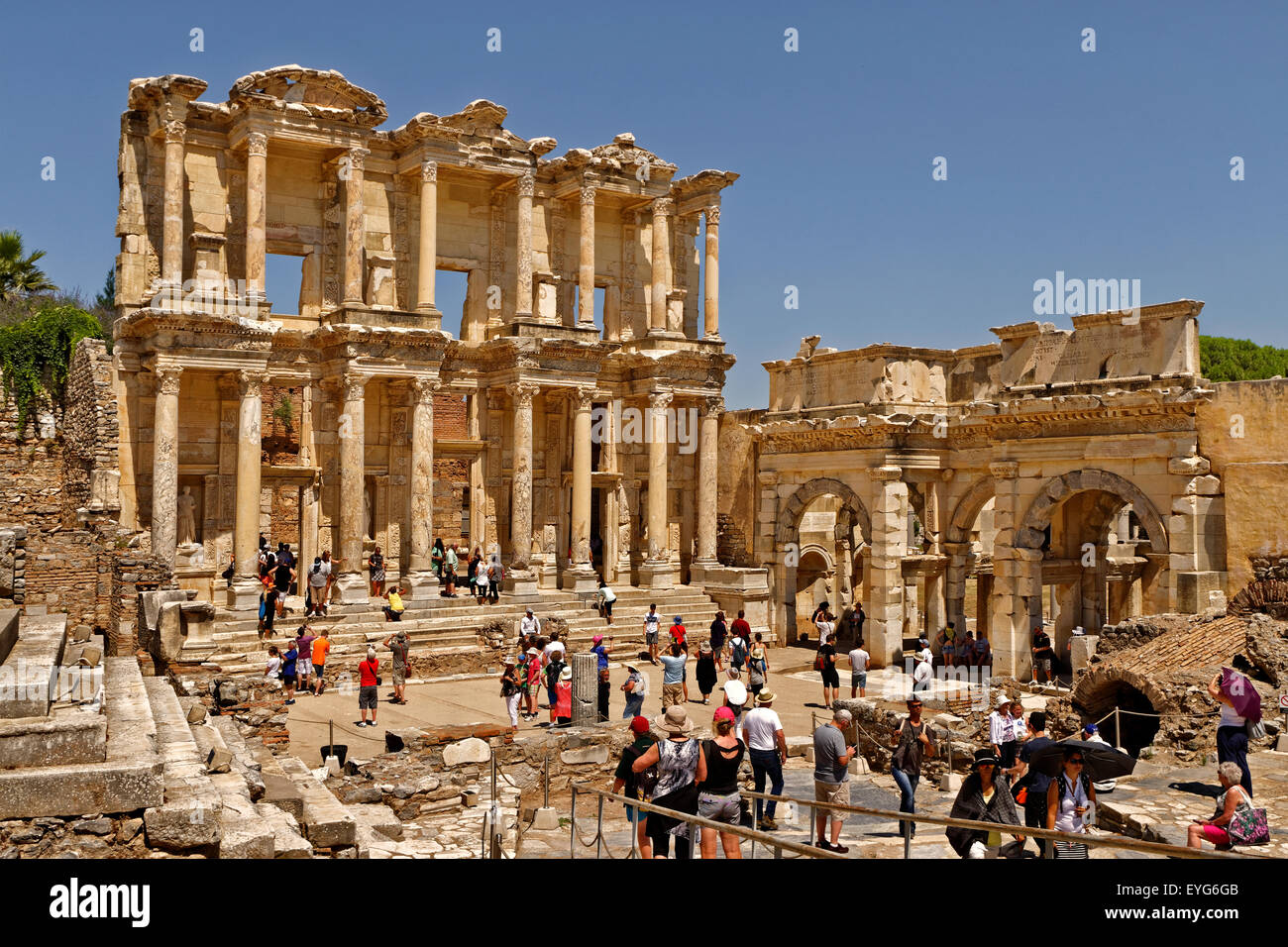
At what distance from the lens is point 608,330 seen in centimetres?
3133

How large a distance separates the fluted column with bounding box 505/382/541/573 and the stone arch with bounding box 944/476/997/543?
33.5 feet

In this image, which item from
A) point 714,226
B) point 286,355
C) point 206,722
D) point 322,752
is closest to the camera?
point 206,722

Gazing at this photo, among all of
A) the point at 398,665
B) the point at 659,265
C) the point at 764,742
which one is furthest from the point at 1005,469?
the point at 764,742

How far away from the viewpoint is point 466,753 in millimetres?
14883

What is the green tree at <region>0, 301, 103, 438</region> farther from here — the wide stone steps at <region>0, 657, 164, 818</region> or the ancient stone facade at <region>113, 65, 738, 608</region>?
the wide stone steps at <region>0, 657, 164, 818</region>

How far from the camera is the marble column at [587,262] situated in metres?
29.0

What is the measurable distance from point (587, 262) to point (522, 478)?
19.7 ft

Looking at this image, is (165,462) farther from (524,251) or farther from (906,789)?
(906,789)

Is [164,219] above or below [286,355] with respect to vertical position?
above

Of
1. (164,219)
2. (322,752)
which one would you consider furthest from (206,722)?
(164,219)

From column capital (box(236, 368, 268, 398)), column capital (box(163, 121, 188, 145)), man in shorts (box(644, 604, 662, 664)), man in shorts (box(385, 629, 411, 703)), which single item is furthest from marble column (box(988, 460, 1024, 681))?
column capital (box(163, 121, 188, 145))
